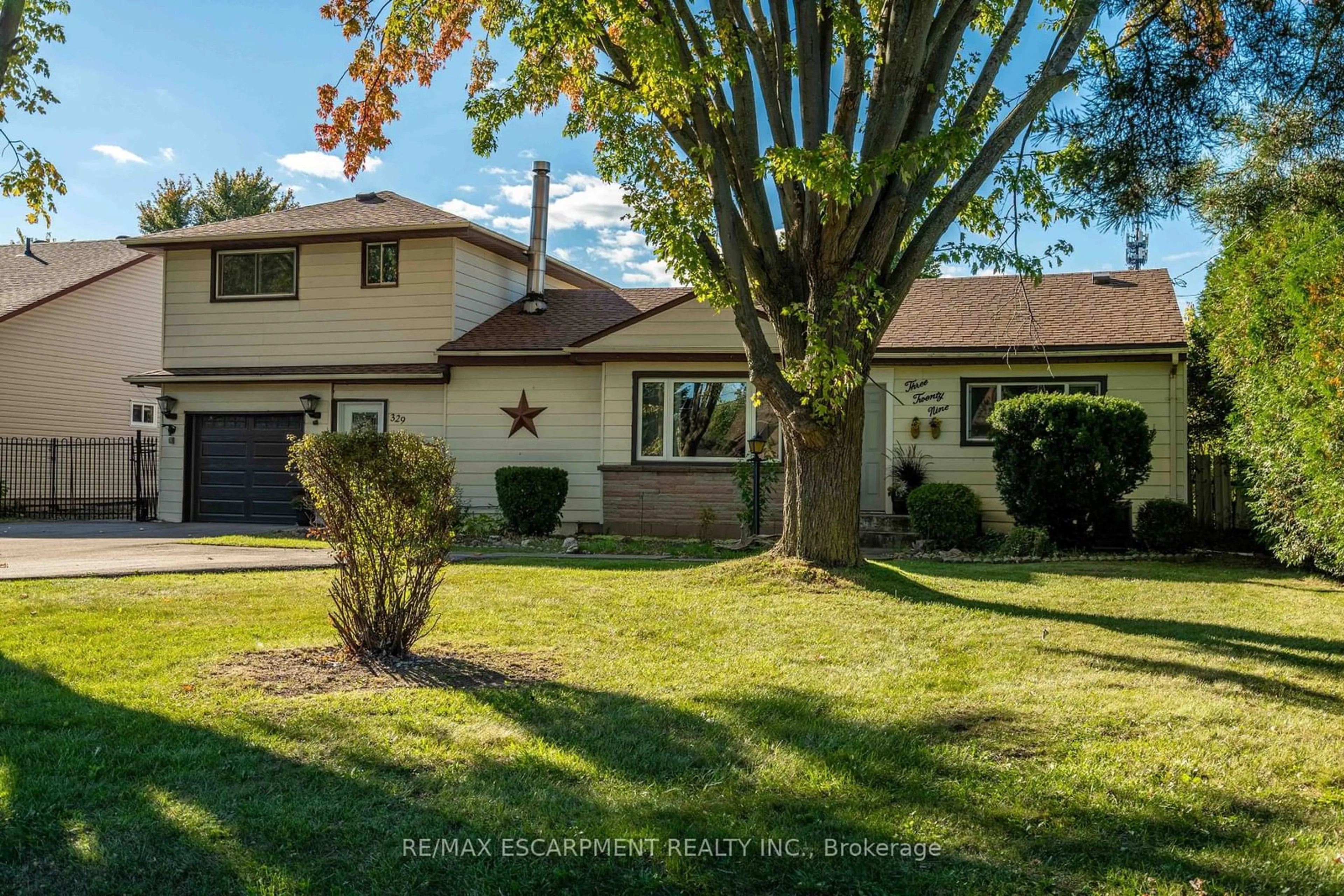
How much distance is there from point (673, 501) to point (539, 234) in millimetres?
6651

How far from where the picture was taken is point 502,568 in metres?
10.4

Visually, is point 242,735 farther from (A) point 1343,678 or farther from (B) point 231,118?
(B) point 231,118

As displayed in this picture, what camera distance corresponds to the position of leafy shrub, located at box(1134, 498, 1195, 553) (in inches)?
503

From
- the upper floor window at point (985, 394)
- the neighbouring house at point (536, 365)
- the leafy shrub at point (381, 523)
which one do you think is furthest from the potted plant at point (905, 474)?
the leafy shrub at point (381, 523)

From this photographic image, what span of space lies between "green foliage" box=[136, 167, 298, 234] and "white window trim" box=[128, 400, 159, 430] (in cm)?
1318

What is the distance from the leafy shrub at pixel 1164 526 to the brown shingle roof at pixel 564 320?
719 centimetres

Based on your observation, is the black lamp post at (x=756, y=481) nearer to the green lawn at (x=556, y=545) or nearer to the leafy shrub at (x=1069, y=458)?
the green lawn at (x=556, y=545)

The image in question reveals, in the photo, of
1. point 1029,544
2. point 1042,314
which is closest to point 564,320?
point 1042,314

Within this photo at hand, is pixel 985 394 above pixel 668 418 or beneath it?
above

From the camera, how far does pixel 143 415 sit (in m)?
24.2

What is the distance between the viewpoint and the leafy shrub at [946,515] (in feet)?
43.9
